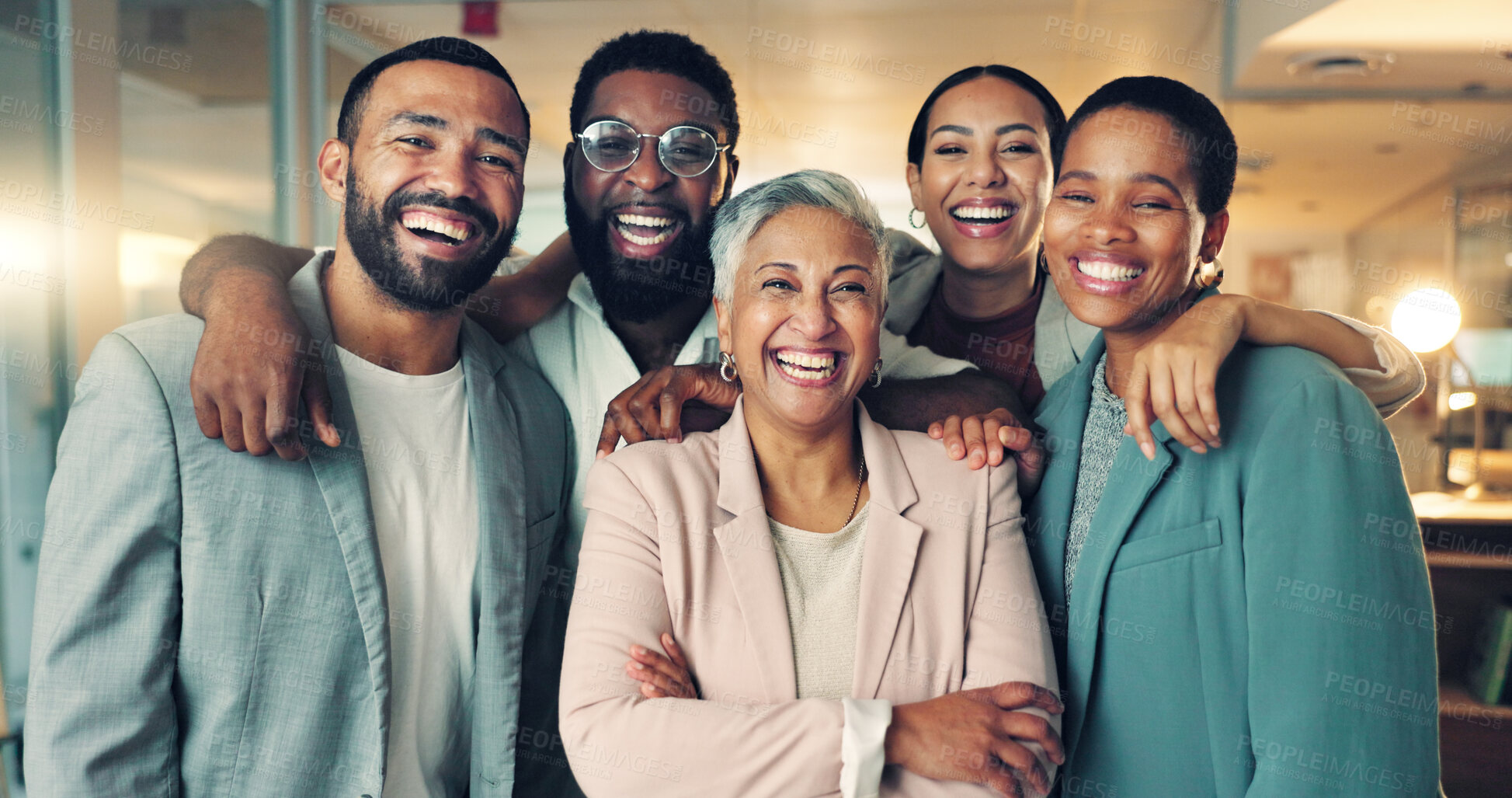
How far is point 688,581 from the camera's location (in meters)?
1.53

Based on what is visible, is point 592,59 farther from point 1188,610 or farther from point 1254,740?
point 1254,740

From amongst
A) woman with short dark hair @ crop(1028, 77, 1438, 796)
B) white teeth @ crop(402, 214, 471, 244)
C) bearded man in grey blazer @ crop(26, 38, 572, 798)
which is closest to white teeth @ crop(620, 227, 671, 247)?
bearded man in grey blazer @ crop(26, 38, 572, 798)

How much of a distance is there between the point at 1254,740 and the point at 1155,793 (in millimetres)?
216

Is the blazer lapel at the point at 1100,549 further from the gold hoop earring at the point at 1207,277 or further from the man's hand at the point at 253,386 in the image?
the man's hand at the point at 253,386

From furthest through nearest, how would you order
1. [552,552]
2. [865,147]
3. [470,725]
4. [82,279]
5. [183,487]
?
[865,147]
[82,279]
[552,552]
[470,725]
[183,487]

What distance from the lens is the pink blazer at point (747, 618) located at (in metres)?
1.35

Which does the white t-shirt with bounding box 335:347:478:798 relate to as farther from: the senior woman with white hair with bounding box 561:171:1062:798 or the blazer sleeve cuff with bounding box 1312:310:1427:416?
the blazer sleeve cuff with bounding box 1312:310:1427:416

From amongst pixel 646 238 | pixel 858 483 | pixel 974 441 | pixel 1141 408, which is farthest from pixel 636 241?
pixel 1141 408

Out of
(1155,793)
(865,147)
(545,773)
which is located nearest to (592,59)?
(545,773)

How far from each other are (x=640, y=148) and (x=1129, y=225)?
111cm

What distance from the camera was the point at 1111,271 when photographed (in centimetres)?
160

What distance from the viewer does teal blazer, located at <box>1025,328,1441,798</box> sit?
135 centimetres

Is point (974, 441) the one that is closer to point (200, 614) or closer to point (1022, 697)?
point (1022, 697)

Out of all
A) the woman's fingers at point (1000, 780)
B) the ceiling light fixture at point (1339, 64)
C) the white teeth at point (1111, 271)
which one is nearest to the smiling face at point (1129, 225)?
the white teeth at point (1111, 271)
